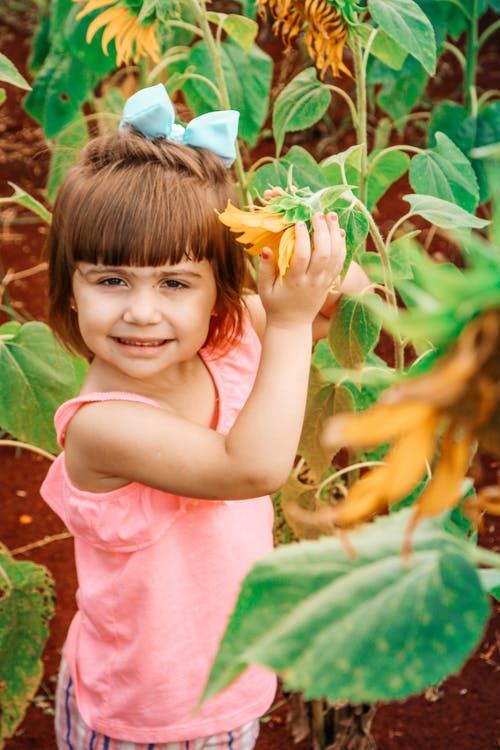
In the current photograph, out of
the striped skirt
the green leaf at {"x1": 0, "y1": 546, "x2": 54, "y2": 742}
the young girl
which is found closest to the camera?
the young girl

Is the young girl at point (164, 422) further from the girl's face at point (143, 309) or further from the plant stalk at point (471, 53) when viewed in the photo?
the plant stalk at point (471, 53)

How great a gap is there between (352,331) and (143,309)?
0.68ft

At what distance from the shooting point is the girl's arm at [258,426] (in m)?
0.75

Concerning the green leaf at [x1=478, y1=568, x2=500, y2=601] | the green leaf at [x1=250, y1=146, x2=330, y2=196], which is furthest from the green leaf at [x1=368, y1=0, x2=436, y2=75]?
the green leaf at [x1=478, y1=568, x2=500, y2=601]

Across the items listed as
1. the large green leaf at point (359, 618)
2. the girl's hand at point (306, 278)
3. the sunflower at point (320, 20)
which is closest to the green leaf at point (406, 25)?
the sunflower at point (320, 20)

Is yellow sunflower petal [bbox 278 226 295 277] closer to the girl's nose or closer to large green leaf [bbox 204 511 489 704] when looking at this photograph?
the girl's nose

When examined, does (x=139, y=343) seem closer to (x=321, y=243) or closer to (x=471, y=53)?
(x=321, y=243)

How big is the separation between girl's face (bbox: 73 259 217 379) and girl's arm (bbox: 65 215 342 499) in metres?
0.04

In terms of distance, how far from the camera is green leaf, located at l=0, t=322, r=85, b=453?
43.8 inches

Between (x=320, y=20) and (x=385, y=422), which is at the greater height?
(x=385, y=422)

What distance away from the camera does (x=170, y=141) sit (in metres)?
0.88

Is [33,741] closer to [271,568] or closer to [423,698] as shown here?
[423,698]

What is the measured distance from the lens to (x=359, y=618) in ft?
1.08

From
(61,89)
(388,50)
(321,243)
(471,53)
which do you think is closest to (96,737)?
(321,243)
